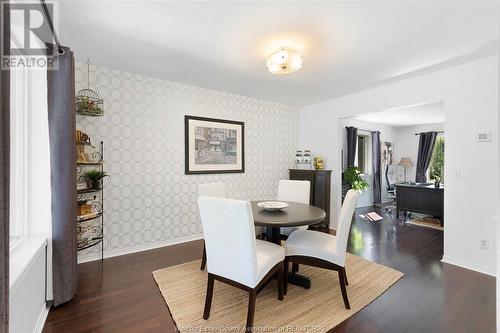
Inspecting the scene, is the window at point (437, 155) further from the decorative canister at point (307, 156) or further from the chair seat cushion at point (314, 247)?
the chair seat cushion at point (314, 247)

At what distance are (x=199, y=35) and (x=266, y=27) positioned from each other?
63 centimetres

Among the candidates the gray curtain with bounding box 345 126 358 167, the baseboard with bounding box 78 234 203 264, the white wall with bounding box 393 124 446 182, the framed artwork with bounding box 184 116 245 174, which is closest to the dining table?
the framed artwork with bounding box 184 116 245 174

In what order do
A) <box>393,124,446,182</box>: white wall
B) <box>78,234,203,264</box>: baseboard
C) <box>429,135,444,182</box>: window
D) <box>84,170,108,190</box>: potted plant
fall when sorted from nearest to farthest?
<box>84,170,108,190</box>: potted plant < <box>78,234,203,264</box>: baseboard < <box>429,135,444,182</box>: window < <box>393,124,446,182</box>: white wall

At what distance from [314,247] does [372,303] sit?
69cm

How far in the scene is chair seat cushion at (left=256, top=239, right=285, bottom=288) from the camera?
1770 millimetres

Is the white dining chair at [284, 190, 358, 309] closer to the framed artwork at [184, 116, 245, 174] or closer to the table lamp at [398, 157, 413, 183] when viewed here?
the framed artwork at [184, 116, 245, 174]

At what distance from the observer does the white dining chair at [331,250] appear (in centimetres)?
202

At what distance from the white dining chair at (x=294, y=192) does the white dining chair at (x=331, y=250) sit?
0.96 metres

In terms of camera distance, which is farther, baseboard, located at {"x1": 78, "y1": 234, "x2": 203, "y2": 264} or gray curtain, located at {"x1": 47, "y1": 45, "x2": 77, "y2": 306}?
baseboard, located at {"x1": 78, "y1": 234, "x2": 203, "y2": 264}

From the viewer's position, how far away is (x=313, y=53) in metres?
2.51

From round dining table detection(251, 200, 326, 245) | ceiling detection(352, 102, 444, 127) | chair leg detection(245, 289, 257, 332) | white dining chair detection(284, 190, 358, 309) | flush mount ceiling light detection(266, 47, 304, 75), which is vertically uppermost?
ceiling detection(352, 102, 444, 127)

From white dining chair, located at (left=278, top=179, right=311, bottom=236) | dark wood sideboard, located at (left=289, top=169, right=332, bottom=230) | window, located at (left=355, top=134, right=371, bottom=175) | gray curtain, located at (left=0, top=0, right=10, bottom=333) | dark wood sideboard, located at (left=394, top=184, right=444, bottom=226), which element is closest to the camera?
gray curtain, located at (left=0, top=0, right=10, bottom=333)

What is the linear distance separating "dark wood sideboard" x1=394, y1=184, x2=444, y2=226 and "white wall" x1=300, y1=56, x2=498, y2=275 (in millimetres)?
2015

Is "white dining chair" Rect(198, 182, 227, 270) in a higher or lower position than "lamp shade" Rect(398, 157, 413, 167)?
lower
